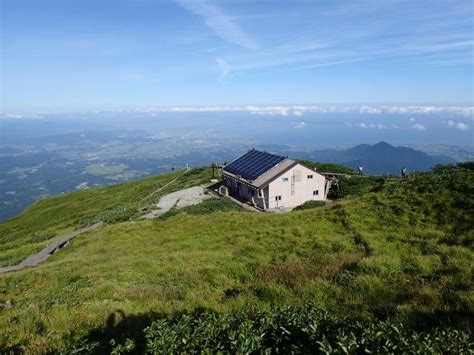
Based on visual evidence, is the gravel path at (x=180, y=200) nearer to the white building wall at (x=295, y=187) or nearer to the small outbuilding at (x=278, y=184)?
Answer: the small outbuilding at (x=278, y=184)

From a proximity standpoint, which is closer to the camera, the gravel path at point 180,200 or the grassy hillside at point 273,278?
the grassy hillside at point 273,278

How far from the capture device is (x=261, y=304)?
10648 mm

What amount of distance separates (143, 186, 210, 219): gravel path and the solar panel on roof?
6.40m

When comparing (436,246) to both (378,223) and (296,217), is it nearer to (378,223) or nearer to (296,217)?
(378,223)

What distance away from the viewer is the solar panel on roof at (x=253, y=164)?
49.2 meters

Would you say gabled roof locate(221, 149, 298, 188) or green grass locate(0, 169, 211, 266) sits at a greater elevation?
gabled roof locate(221, 149, 298, 188)

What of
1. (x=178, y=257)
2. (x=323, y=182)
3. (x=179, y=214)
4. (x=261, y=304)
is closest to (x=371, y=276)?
(x=261, y=304)

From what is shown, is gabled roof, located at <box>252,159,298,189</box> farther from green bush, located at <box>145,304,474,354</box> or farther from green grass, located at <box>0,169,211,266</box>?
green bush, located at <box>145,304,474,354</box>

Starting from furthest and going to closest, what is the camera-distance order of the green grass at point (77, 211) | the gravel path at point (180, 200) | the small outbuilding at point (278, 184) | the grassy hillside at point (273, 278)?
the green grass at point (77, 211), the small outbuilding at point (278, 184), the gravel path at point (180, 200), the grassy hillside at point (273, 278)

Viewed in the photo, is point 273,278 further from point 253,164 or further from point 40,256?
point 253,164

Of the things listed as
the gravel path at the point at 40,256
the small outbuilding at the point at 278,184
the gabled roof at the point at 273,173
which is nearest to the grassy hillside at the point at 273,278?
the gravel path at the point at 40,256

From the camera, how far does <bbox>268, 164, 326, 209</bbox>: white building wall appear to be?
45156mm

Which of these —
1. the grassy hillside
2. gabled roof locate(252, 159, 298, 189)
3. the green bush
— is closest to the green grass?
gabled roof locate(252, 159, 298, 189)

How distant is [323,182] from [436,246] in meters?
32.3
